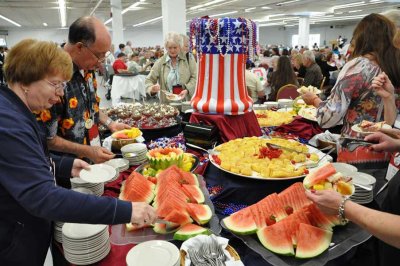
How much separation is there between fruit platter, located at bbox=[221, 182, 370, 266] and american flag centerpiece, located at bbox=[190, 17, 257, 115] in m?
1.06

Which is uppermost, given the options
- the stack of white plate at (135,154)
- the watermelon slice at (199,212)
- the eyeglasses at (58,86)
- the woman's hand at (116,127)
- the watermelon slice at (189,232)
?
the eyeglasses at (58,86)

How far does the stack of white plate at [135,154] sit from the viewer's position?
83.5 inches

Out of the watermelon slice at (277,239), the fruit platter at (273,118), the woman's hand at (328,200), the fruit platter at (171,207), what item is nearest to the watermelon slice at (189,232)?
the fruit platter at (171,207)

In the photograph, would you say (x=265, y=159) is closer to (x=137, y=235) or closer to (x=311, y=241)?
(x=311, y=241)

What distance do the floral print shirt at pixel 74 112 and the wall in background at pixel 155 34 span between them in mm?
29801

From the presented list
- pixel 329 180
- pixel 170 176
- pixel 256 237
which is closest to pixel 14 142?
pixel 170 176

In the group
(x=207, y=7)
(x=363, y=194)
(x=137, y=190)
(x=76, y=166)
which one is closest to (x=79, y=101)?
(x=76, y=166)

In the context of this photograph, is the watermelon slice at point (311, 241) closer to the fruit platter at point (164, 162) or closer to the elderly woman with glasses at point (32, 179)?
the elderly woman with glasses at point (32, 179)

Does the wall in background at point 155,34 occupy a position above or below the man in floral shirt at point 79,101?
above

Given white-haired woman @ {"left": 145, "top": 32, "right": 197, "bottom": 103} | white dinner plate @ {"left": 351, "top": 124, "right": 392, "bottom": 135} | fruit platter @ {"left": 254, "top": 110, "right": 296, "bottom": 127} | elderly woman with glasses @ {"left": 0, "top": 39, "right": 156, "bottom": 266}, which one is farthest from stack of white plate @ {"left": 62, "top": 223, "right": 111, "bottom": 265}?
white-haired woman @ {"left": 145, "top": 32, "right": 197, "bottom": 103}

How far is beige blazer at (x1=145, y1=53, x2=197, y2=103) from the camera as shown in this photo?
4.05 m

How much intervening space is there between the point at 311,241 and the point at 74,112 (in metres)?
1.56

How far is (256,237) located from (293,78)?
183 inches

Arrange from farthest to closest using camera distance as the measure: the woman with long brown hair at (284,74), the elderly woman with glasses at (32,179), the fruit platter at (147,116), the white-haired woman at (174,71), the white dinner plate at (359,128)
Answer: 1. the woman with long brown hair at (284,74)
2. the white-haired woman at (174,71)
3. the fruit platter at (147,116)
4. the white dinner plate at (359,128)
5. the elderly woman with glasses at (32,179)
